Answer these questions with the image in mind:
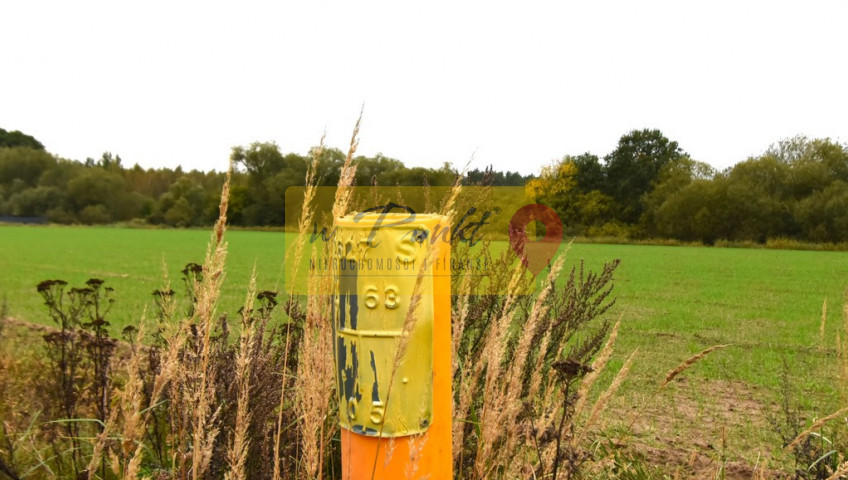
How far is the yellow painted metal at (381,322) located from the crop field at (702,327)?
67cm

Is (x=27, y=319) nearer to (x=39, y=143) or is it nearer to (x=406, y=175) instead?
(x=406, y=175)

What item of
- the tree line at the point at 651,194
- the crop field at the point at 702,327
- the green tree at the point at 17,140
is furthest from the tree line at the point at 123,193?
the crop field at the point at 702,327

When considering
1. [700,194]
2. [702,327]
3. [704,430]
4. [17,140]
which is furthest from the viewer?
[17,140]

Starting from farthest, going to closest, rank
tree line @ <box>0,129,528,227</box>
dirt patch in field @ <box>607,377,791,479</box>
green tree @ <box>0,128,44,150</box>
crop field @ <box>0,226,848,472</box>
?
green tree @ <box>0,128,44,150</box>
tree line @ <box>0,129,528,227</box>
crop field @ <box>0,226,848,472</box>
dirt patch in field @ <box>607,377,791,479</box>

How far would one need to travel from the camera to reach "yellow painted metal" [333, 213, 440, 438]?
1.63m

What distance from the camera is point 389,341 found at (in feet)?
5.38

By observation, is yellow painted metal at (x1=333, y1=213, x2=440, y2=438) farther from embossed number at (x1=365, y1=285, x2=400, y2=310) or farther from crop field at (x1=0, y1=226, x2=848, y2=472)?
crop field at (x1=0, y1=226, x2=848, y2=472)

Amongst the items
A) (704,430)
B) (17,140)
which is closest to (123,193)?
(17,140)

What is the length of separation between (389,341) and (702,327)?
9.33 meters

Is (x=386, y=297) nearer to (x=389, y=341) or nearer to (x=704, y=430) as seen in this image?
(x=389, y=341)

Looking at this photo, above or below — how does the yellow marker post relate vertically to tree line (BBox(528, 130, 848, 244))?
below

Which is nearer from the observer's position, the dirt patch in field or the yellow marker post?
the yellow marker post

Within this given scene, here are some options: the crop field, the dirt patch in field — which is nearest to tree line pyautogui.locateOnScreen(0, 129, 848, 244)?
the crop field

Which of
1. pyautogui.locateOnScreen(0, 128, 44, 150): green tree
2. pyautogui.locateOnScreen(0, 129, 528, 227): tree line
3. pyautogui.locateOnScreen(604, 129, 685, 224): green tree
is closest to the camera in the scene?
pyautogui.locateOnScreen(604, 129, 685, 224): green tree
